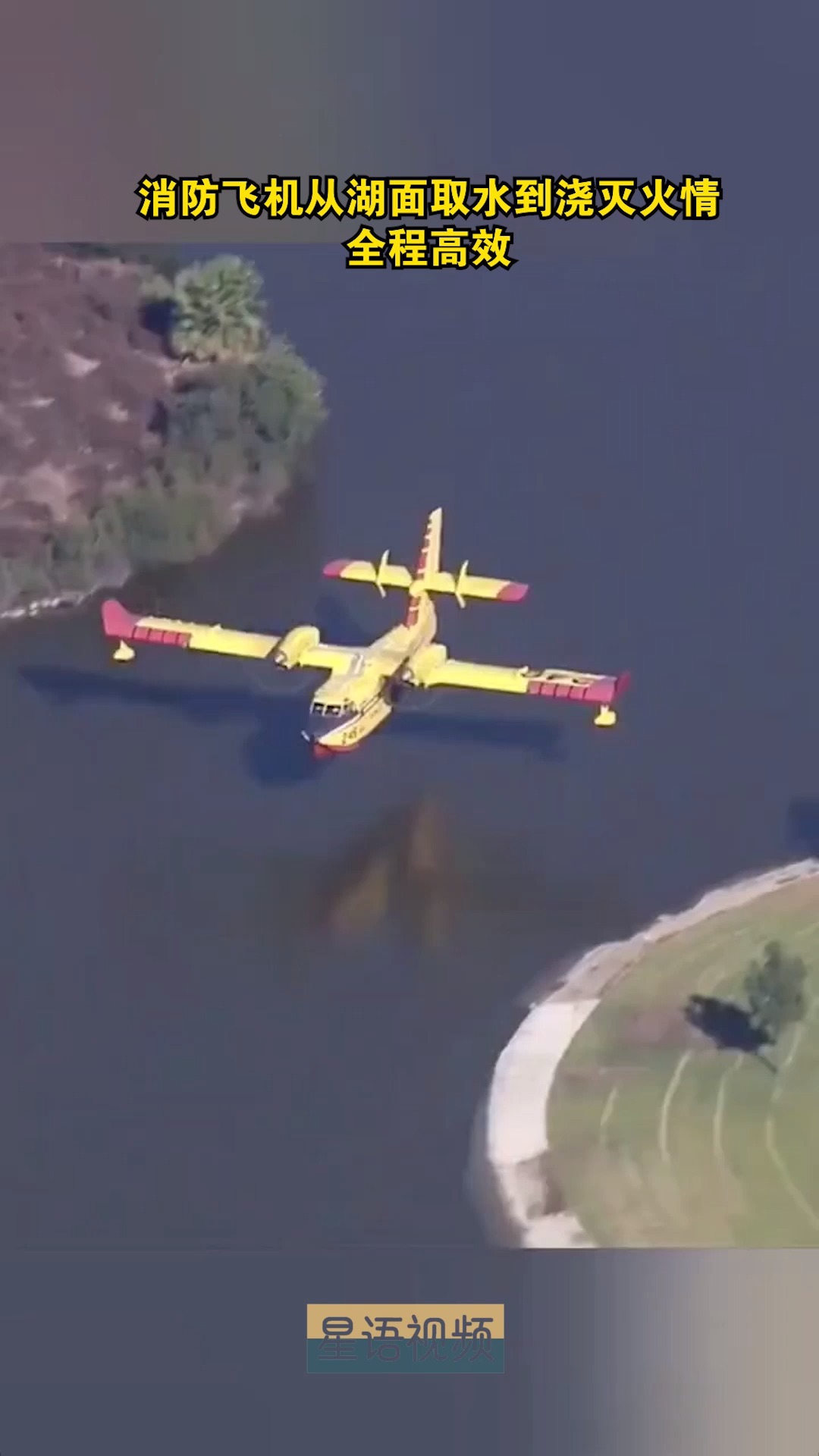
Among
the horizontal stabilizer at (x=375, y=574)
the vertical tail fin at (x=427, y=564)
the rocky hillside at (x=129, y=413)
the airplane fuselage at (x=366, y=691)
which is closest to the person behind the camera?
the airplane fuselage at (x=366, y=691)

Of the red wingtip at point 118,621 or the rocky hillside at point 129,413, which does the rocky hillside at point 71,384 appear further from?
the red wingtip at point 118,621

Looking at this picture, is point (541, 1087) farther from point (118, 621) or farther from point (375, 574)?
point (118, 621)

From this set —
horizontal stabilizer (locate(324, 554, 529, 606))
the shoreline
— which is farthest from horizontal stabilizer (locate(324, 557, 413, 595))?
the shoreline

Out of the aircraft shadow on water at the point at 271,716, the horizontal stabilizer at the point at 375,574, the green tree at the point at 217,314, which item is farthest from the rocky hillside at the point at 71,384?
the horizontal stabilizer at the point at 375,574

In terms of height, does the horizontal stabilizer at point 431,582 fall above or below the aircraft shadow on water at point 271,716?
above

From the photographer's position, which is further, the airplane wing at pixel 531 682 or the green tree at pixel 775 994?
the airplane wing at pixel 531 682

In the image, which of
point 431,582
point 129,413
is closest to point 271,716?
point 431,582

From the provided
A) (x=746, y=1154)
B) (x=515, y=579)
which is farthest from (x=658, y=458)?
(x=746, y=1154)
